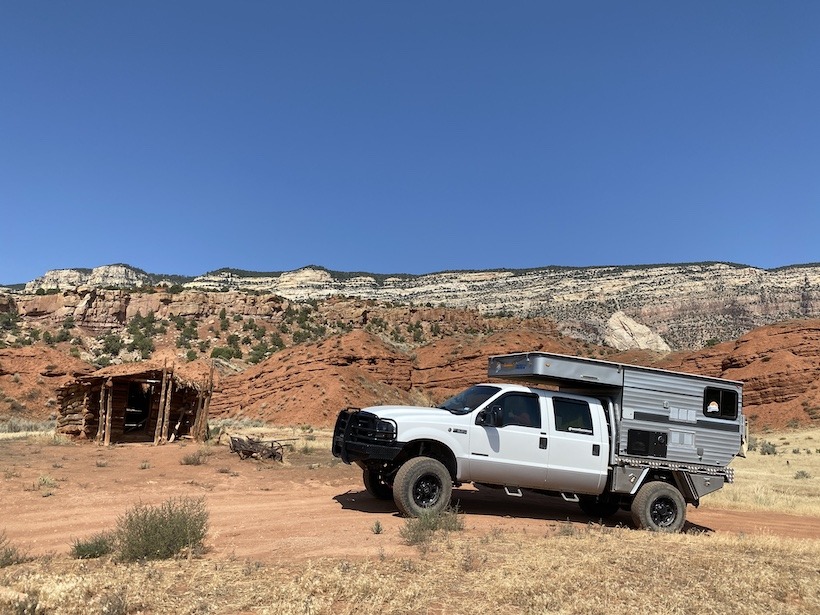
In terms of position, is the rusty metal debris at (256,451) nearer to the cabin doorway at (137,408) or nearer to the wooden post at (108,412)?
the wooden post at (108,412)

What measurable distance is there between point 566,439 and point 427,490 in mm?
2619

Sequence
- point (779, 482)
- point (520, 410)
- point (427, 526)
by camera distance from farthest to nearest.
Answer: point (779, 482) < point (520, 410) < point (427, 526)

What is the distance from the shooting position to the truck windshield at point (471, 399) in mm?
10375

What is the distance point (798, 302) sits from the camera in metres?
91.6

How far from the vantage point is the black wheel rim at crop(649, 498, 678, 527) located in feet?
35.3

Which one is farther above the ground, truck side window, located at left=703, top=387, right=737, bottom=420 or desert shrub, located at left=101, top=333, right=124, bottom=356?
desert shrub, located at left=101, top=333, right=124, bottom=356

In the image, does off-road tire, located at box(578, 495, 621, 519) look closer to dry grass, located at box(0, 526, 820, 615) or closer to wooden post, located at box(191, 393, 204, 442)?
dry grass, located at box(0, 526, 820, 615)

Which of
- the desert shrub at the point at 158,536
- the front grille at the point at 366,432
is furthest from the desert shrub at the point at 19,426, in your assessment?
the desert shrub at the point at 158,536

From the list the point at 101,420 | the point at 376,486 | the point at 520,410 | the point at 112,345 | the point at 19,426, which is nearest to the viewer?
the point at 520,410

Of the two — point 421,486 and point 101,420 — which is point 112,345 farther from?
point 421,486

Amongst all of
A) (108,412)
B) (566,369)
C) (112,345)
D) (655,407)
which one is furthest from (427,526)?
(112,345)

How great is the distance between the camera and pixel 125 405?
24797 millimetres

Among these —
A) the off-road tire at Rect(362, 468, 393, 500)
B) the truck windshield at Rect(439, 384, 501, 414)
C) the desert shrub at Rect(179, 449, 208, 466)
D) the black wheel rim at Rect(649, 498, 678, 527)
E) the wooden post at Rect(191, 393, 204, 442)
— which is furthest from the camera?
the wooden post at Rect(191, 393, 204, 442)

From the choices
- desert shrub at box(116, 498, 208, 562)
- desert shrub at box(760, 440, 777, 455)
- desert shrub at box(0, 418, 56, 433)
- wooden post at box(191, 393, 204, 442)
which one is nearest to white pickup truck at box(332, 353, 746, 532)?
desert shrub at box(116, 498, 208, 562)
